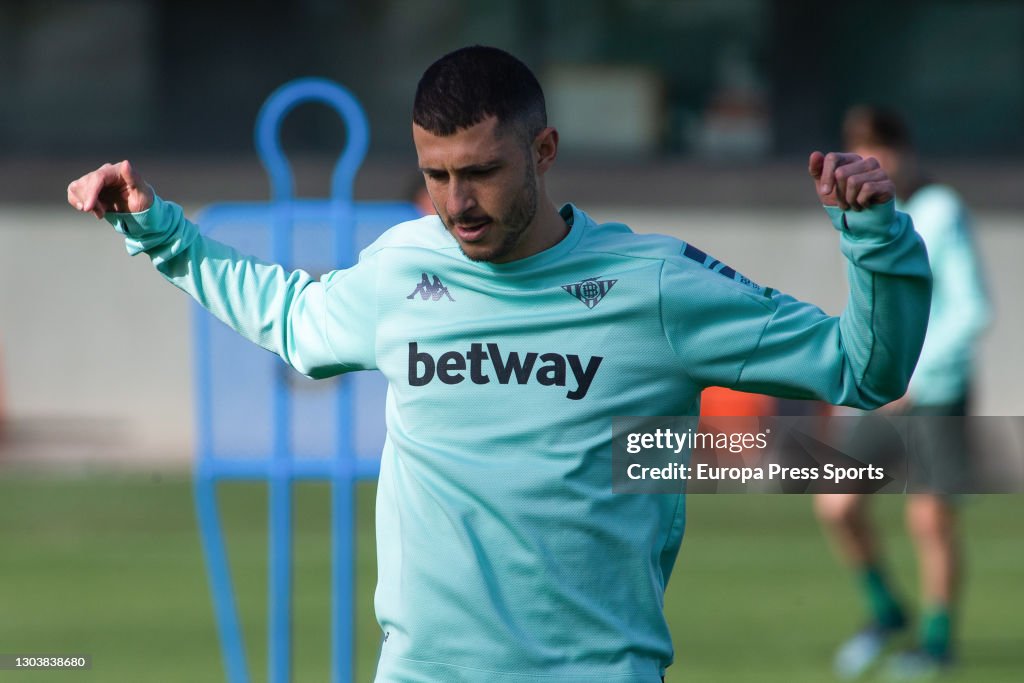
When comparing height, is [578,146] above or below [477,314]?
above

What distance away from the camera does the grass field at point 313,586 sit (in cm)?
698

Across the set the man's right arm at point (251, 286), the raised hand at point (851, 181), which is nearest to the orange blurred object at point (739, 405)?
the man's right arm at point (251, 286)

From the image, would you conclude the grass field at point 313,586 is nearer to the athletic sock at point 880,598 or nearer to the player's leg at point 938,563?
the player's leg at point 938,563

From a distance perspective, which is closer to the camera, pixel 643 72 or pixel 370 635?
pixel 370 635

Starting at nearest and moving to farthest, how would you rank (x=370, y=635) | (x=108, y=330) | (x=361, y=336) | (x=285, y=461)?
(x=361, y=336), (x=285, y=461), (x=370, y=635), (x=108, y=330)

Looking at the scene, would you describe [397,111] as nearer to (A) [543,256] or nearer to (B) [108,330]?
(B) [108,330]

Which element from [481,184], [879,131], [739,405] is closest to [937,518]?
[879,131]

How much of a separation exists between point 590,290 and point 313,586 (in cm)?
575

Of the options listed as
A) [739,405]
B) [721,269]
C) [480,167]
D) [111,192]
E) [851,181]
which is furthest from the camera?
[739,405]

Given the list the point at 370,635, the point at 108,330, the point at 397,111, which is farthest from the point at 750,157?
the point at 370,635

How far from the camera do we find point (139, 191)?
354 centimetres

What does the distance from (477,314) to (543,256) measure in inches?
6.9

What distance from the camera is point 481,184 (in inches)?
124

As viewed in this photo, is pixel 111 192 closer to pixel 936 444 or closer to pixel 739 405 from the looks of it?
pixel 936 444
